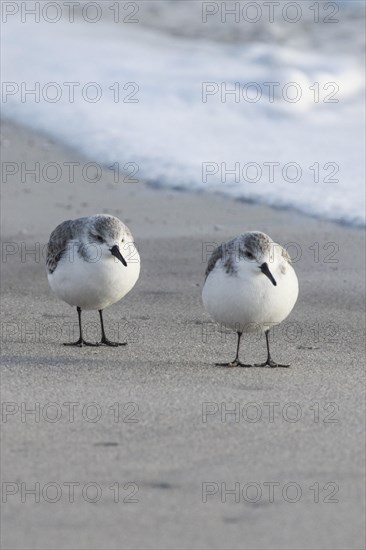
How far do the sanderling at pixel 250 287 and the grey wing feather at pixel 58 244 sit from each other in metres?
1.05

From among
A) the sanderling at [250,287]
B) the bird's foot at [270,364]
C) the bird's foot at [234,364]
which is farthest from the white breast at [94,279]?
the bird's foot at [270,364]

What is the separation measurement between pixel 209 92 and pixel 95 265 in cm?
678

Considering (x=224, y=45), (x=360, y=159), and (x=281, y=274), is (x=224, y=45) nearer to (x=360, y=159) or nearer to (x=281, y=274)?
(x=360, y=159)

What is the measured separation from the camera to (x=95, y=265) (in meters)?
6.79

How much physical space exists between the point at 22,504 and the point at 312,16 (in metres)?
13.4

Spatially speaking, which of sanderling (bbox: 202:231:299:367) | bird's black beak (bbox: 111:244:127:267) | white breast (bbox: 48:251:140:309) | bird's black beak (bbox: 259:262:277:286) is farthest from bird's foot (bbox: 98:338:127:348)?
bird's black beak (bbox: 259:262:277:286)

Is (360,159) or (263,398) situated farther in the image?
(360,159)

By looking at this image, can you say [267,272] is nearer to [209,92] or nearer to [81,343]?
[81,343]

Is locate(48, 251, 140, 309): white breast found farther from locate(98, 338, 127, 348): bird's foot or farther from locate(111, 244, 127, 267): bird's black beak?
locate(98, 338, 127, 348): bird's foot

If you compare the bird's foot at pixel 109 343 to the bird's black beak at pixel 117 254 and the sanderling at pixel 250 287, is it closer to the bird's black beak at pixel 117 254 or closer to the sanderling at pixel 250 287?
the bird's black beak at pixel 117 254

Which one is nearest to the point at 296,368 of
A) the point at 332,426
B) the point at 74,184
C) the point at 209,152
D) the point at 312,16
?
the point at 332,426

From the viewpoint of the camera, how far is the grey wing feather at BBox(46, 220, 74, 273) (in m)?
6.98

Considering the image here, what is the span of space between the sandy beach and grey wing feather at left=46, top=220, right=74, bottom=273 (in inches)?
16.4

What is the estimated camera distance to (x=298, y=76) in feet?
45.7
